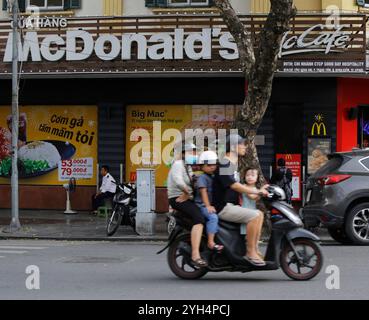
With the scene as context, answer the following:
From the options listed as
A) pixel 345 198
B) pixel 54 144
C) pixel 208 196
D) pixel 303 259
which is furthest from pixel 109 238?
pixel 303 259

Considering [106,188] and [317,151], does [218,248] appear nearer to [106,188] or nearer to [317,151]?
[106,188]

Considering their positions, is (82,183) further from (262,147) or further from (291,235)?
(291,235)

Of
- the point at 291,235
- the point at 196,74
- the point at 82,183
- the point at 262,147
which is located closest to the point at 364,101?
the point at 262,147

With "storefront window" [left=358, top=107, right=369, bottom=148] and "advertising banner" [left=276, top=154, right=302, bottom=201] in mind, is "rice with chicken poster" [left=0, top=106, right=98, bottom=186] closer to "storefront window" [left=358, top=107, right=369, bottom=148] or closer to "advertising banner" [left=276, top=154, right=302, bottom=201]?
"advertising banner" [left=276, top=154, right=302, bottom=201]

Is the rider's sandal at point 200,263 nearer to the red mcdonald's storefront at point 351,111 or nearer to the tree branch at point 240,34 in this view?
the tree branch at point 240,34

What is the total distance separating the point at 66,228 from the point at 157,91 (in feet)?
17.1

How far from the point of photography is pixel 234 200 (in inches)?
365

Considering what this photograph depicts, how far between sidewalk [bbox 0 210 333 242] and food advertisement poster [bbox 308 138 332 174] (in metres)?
3.62

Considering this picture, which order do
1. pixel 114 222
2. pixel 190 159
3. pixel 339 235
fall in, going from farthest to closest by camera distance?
1. pixel 114 222
2. pixel 339 235
3. pixel 190 159

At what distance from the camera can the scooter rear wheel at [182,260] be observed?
9.30 m

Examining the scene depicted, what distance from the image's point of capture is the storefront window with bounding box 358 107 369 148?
2042cm

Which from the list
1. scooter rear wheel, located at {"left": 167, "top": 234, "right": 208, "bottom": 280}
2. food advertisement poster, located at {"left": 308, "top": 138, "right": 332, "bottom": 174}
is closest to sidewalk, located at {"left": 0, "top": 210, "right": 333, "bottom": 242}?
food advertisement poster, located at {"left": 308, "top": 138, "right": 332, "bottom": 174}

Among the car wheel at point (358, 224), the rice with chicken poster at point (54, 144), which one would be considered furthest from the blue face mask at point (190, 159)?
the rice with chicken poster at point (54, 144)

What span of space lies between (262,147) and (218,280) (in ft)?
35.6
